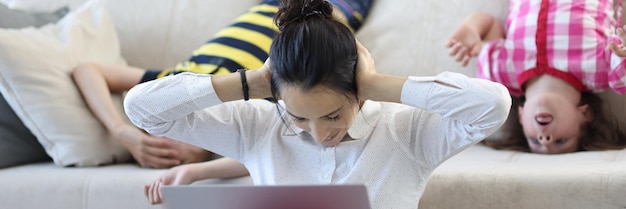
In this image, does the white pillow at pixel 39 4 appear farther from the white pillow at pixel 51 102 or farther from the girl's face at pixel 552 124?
the girl's face at pixel 552 124

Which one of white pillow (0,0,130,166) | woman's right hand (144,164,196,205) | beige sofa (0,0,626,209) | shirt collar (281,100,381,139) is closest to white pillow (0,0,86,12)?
beige sofa (0,0,626,209)

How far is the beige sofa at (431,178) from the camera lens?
1.48 m

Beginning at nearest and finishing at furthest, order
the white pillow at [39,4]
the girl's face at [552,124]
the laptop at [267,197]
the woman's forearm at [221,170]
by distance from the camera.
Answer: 1. the laptop at [267,197]
2. the woman's forearm at [221,170]
3. the girl's face at [552,124]
4. the white pillow at [39,4]

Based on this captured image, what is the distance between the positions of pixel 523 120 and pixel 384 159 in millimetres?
682

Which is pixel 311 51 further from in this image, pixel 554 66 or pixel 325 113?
pixel 554 66

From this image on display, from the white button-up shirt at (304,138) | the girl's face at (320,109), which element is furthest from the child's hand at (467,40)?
the girl's face at (320,109)

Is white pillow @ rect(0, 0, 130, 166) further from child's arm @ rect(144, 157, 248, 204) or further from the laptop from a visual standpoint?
the laptop

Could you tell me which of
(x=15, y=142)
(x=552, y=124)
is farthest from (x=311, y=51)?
(x=15, y=142)

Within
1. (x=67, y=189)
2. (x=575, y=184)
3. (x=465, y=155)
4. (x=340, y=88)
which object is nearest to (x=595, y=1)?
(x=465, y=155)

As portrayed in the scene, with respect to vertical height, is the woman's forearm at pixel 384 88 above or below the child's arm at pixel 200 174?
above

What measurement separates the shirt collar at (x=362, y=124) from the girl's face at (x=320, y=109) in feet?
0.25

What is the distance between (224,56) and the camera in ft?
6.38

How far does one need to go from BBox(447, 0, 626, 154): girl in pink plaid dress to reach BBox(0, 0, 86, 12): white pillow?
1.08 metres

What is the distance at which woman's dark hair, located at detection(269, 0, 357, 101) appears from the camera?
1.12 metres
